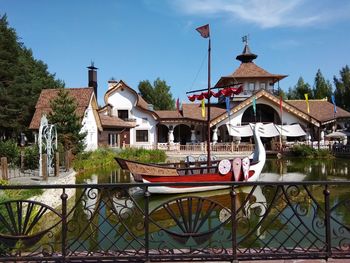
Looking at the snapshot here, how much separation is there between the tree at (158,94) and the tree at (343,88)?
27.6m

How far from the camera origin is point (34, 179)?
12.9m

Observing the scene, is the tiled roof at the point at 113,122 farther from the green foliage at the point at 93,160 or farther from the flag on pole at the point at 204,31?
the flag on pole at the point at 204,31

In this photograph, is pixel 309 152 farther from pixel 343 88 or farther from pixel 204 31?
pixel 343 88

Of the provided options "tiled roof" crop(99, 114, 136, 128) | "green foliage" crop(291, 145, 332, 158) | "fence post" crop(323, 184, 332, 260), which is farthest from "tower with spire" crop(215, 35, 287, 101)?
"fence post" crop(323, 184, 332, 260)

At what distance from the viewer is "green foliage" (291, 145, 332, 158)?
29.2m

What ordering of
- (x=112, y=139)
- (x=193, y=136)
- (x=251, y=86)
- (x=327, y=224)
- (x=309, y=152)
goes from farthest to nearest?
(x=251, y=86)
(x=193, y=136)
(x=112, y=139)
(x=309, y=152)
(x=327, y=224)

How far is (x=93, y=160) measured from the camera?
2270 centimetres

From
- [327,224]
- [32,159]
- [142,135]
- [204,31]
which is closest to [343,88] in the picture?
[142,135]

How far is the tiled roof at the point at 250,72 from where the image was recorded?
37.3m

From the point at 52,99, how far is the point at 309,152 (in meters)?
21.8

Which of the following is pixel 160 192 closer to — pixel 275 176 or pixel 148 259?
pixel 275 176

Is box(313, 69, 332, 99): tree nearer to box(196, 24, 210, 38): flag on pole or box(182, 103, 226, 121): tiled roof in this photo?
box(182, 103, 226, 121): tiled roof

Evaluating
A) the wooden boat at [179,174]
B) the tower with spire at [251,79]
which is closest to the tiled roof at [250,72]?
the tower with spire at [251,79]

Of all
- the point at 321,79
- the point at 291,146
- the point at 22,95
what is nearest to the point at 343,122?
the point at 291,146
